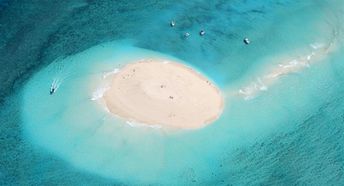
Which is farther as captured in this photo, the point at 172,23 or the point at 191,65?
the point at 172,23

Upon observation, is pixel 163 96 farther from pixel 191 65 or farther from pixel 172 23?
pixel 172 23

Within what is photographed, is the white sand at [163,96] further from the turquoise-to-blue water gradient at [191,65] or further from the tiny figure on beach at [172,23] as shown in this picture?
the tiny figure on beach at [172,23]

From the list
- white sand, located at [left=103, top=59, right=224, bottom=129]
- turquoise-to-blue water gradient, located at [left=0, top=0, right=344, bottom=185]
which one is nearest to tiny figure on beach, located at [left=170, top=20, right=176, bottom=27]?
turquoise-to-blue water gradient, located at [left=0, top=0, right=344, bottom=185]

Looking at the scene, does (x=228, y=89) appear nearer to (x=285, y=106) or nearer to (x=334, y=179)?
(x=285, y=106)

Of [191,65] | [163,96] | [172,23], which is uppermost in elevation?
[172,23]

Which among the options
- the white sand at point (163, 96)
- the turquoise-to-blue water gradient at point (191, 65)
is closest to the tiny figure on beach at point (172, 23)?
the turquoise-to-blue water gradient at point (191, 65)

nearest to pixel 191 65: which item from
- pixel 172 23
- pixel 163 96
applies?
pixel 163 96

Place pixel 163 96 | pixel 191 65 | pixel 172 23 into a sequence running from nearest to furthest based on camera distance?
pixel 163 96, pixel 191 65, pixel 172 23
